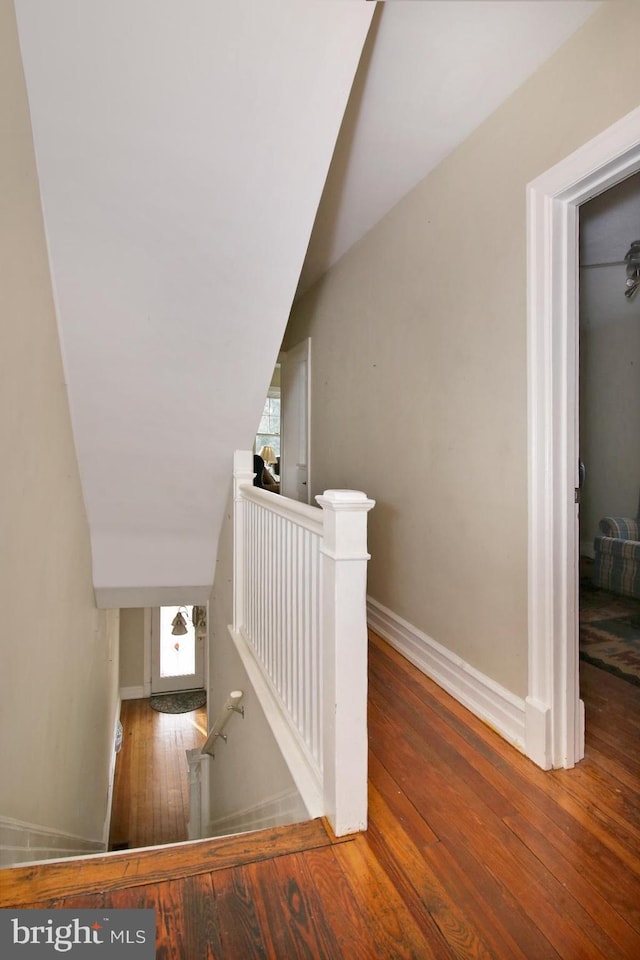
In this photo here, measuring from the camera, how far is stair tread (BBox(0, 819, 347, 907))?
43.9 inches

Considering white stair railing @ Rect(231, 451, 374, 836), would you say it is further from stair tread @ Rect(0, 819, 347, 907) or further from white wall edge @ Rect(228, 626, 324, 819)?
stair tread @ Rect(0, 819, 347, 907)

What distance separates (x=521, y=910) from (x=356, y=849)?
39 centimetres

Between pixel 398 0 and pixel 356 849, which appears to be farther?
pixel 398 0

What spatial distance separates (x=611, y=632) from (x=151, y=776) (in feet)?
15.9

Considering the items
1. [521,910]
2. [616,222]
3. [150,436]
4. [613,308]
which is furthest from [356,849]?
[613,308]

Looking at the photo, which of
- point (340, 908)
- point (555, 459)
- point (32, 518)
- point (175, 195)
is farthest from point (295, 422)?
point (340, 908)

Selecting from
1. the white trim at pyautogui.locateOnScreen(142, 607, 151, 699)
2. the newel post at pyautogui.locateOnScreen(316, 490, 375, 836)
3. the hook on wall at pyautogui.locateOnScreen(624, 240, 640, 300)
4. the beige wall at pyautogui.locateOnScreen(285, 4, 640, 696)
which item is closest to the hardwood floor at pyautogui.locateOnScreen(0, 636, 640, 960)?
the newel post at pyautogui.locateOnScreen(316, 490, 375, 836)

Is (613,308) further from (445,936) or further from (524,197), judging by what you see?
(445,936)

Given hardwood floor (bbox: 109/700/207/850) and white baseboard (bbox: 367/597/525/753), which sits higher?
white baseboard (bbox: 367/597/525/753)

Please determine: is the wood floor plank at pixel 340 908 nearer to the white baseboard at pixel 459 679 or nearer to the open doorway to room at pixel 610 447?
the white baseboard at pixel 459 679

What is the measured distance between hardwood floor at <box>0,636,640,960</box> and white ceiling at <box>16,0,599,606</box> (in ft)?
5.87

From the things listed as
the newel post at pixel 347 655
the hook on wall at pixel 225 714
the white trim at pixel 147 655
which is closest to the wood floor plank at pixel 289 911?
the newel post at pixel 347 655

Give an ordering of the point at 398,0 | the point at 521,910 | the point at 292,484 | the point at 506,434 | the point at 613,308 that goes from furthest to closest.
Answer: the point at 292,484 < the point at 613,308 < the point at 506,434 < the point at 398,0 < the point at 521,910

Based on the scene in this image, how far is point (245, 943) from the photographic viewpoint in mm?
1000
